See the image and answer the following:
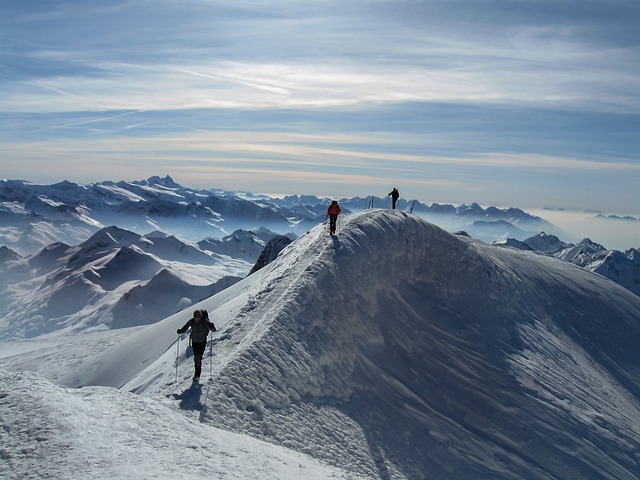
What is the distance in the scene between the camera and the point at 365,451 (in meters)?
17.4

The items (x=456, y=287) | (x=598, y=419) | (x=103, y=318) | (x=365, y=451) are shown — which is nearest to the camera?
(x=365, y=451)

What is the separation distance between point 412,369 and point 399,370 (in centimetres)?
91

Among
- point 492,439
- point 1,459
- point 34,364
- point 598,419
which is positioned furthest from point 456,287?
point 34,364

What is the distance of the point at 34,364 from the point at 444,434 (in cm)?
4468

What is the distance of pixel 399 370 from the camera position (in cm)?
2389

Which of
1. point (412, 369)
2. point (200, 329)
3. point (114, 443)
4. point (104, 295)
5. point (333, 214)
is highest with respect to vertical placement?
point (333, 214)

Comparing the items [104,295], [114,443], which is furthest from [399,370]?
[104,295]

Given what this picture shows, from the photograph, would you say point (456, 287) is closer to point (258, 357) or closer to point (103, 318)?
point (258, 357)

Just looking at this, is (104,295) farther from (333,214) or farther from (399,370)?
(399,370)

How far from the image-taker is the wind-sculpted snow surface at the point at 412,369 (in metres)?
17.7

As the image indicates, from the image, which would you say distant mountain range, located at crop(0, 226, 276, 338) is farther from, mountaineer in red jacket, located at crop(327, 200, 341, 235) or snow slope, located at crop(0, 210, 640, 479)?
mountaineer in red jacket, located at crop(327, 200, 341, 235)

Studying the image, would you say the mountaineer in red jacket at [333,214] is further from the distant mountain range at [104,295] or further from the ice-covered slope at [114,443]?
the distant mountain range at [104,295]

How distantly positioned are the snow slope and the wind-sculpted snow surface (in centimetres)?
9

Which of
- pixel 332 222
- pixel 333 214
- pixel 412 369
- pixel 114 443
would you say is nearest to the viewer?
pixel 114 443
